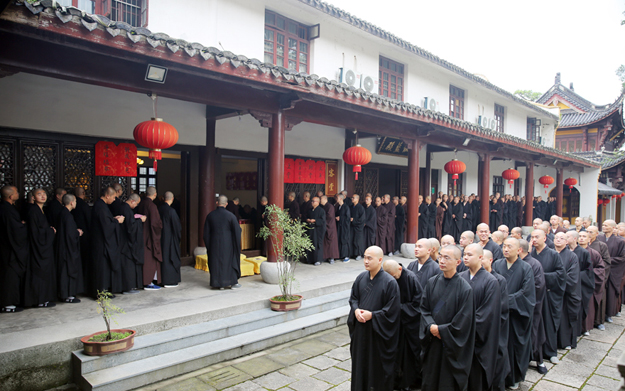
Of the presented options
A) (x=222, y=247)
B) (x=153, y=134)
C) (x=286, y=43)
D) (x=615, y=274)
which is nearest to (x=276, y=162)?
(x=222, y=247)

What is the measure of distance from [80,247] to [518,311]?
6.21 meters

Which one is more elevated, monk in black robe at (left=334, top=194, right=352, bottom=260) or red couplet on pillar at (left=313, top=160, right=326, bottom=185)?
red couplet on pillar at (left=313, top=160, right=326, bottom=185)

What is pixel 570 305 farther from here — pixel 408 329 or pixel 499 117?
pixel 499 117

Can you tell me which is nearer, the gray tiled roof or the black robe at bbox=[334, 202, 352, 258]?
the gray tiled roof

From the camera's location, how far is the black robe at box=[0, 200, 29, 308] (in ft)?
17.0

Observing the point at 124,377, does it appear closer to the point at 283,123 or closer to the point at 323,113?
the point at 283,123

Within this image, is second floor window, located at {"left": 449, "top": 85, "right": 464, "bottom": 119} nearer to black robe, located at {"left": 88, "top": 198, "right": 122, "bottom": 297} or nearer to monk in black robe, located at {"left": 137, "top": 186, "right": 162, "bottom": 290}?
monk in black robe, located at {"left": 137, "top": 186, "right": 162, "bottom": 290}

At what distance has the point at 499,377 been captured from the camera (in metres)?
4.17

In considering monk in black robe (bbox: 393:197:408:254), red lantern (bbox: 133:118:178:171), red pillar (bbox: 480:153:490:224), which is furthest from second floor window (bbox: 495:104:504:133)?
red lantern (bbox: 133:118:178:171)

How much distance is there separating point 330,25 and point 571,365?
9223 millimetres

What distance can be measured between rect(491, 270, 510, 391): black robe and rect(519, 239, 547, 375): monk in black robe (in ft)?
3.15

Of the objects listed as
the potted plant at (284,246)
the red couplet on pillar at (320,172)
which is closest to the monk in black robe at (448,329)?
the potted plant at (284,246)

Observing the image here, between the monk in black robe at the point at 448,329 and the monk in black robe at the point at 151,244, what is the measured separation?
15.4ft

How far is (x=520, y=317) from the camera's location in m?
4.69
